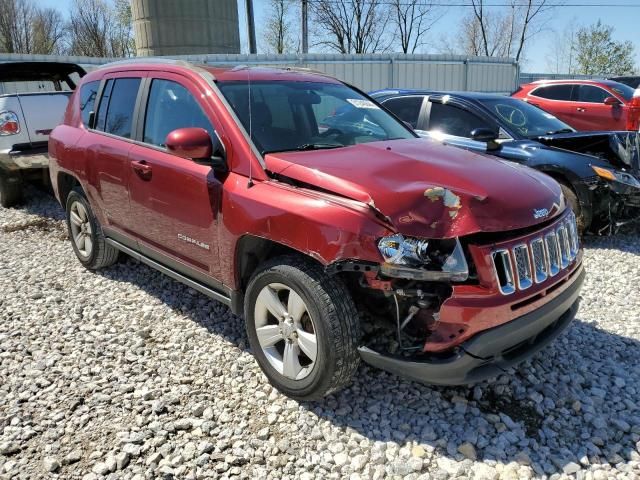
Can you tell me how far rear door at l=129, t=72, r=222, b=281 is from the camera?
324 centimetres

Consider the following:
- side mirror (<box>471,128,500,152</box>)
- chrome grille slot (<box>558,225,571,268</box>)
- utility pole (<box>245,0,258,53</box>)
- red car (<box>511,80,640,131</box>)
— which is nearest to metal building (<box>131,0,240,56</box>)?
utility pole (<box>245,0,258,53</box>)

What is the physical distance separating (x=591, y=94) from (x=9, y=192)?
11.3 meters

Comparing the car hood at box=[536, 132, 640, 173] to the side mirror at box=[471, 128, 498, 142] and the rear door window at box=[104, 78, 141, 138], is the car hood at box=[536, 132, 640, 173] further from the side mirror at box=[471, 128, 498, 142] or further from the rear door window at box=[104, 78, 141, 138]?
the rear door window at box=[104, 78, 141, 138]

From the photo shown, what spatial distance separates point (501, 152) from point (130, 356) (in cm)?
427

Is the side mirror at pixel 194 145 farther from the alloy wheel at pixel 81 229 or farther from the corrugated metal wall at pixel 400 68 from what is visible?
the corrugated metal wall at pixel 400 68

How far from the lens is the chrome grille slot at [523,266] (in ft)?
8.23

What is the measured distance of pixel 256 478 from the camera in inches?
95.4

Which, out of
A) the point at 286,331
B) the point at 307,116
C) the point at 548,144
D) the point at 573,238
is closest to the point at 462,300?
the point at 286,331

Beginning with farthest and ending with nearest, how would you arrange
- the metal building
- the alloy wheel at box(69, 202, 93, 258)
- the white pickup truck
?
the metal building < the white pickup truck < the alloy wheel at box(69, 202, 93, 258)

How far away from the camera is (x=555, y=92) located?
11789 mm

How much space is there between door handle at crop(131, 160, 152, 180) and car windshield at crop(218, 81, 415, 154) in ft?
2.58

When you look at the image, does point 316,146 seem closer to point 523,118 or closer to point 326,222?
point 326,222

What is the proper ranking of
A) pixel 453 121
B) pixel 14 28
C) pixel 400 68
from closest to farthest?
pixel 453 121 < pixel 400 68 < pixel 14 28

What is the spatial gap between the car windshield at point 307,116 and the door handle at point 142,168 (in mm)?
787
